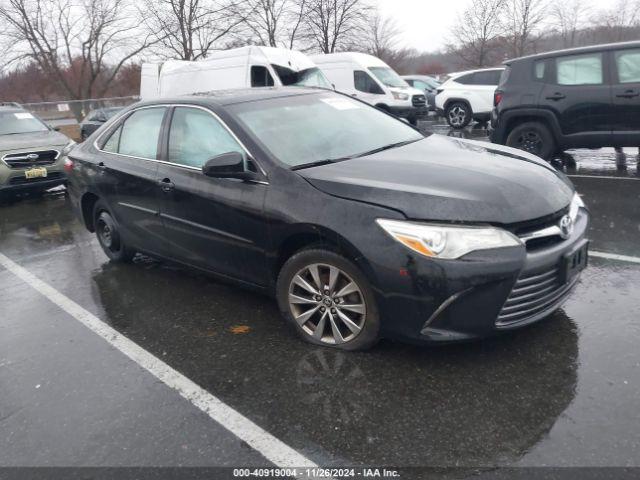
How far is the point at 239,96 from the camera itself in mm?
4160

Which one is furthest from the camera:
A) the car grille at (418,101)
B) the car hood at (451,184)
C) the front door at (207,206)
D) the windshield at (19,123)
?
the car grille at (418,101)

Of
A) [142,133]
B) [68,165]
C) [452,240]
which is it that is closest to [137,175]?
[142,133]

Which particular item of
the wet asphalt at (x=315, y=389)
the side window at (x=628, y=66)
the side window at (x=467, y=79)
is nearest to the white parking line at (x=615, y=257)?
the wet asphalt at (x=315, y=389)

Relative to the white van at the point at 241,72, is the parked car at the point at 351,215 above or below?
below

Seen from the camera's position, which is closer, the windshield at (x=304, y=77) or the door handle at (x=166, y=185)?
the door handle at (x=166, y=185)

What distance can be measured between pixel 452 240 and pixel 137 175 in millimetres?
2871

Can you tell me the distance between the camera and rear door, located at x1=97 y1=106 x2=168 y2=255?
443 centimetres

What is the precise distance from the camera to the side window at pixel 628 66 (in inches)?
289

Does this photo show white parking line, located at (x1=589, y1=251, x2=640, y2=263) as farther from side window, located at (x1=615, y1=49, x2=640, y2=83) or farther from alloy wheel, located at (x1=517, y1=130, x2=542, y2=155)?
side window, located at (x1=615, y1=49, x2=640, y2=83)

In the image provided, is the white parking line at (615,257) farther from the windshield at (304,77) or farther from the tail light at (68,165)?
the windshield at (304,77)

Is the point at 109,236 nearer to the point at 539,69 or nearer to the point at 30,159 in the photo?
the point at 30,159

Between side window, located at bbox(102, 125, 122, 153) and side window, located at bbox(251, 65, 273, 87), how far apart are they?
955 centimetres

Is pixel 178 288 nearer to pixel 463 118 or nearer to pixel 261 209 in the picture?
pixel 261 209

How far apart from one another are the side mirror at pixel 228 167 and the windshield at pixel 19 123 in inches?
316
